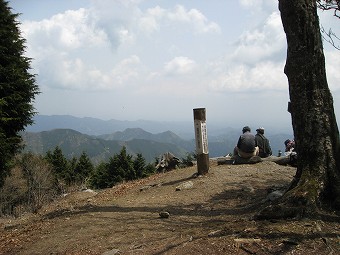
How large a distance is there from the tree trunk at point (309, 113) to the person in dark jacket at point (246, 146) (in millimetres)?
7319

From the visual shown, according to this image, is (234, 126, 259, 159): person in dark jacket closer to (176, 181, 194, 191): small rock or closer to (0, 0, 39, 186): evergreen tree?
(176, 181, 194, 191): small rock

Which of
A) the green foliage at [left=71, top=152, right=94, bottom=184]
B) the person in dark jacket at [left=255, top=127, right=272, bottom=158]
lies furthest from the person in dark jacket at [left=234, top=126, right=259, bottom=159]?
the green foliage at [left=71, top=152, right=94, bottom=184]

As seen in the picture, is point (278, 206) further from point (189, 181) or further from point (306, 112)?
point (189, 181)

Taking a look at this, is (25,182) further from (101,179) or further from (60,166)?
(60,166)

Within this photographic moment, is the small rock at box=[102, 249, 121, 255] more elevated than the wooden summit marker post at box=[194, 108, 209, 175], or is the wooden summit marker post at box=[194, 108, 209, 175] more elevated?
the wooden summit marker post at box=[194, 108, 209, 175]

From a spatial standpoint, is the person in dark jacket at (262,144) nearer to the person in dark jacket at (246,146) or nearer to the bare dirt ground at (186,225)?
the person in dark jacket at (246,146)

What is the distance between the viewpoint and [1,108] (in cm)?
1712

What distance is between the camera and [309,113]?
580cm

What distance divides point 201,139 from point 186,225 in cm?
517

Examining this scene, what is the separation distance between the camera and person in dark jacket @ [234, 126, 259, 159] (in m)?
13.3

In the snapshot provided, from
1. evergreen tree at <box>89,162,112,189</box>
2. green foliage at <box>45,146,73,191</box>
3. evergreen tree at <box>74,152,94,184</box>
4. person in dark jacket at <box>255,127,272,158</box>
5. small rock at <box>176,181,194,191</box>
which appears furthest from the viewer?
evergreen tree at <box>74,152,94,184</box>

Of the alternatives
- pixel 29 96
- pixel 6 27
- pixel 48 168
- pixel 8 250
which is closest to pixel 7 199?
pixel 48 168

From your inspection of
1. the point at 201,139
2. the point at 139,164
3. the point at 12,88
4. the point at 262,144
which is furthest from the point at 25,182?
the point at 201,139

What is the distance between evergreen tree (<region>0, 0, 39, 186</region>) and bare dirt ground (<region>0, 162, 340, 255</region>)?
357 inches
